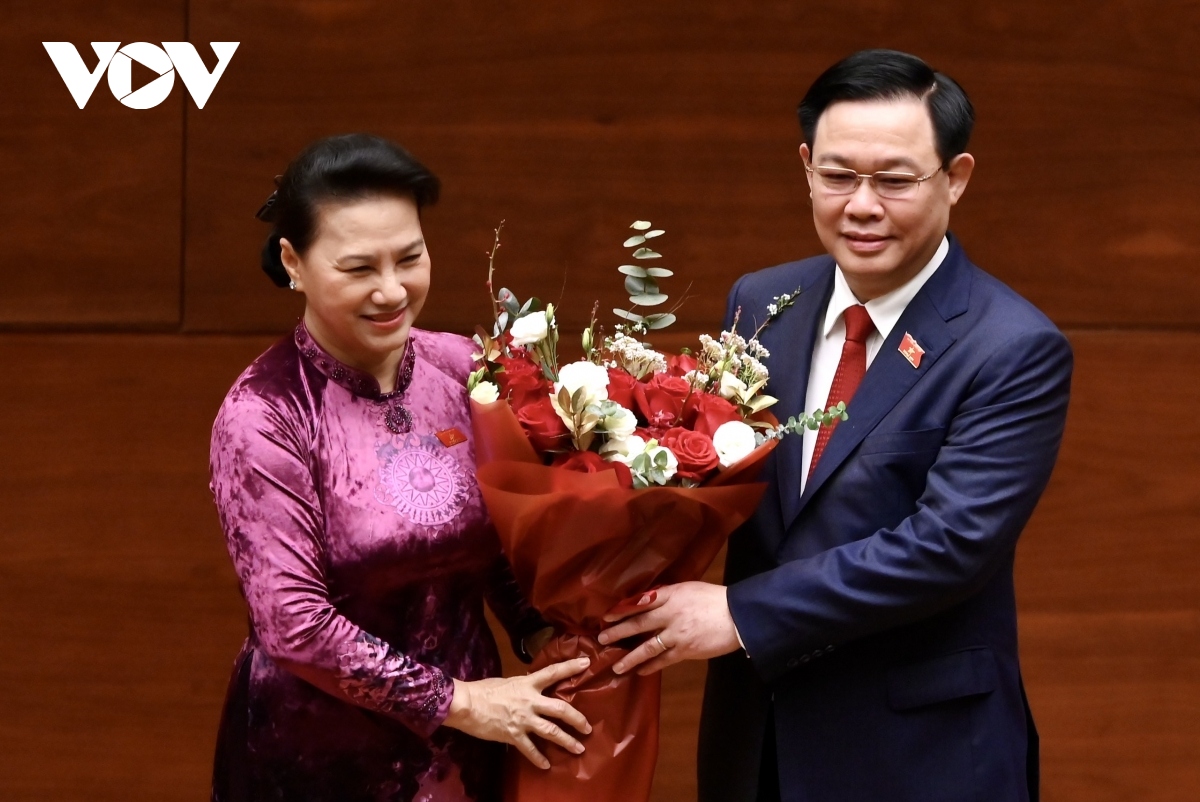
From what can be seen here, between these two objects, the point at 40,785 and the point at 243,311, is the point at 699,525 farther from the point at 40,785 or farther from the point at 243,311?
the point at 40,785

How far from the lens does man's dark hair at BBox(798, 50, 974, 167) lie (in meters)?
1.74

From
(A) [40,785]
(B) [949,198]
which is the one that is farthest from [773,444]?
(A) [40,785]

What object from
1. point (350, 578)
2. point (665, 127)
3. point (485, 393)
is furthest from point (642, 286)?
point (665, 127)

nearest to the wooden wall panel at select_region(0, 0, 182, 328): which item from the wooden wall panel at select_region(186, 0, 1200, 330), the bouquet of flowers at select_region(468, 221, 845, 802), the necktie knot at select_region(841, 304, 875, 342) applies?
the wooden wall panel at select_region(186, 0, 1200, 330)

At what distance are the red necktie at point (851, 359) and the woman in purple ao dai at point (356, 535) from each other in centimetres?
49

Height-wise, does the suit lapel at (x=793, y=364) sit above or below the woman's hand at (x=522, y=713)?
above

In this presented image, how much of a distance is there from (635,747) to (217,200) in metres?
1.57

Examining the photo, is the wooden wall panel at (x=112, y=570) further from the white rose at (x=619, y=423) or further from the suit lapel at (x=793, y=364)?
the white rose at (x=619, y=423)

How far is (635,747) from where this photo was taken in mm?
1658

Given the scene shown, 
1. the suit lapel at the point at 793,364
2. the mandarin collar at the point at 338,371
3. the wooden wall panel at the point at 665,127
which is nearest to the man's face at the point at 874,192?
the suit lapel at the point at 793,364

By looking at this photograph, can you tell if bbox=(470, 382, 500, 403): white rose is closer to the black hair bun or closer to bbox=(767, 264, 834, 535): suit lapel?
the black hair bun

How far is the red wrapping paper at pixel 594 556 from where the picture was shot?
59.8 inches

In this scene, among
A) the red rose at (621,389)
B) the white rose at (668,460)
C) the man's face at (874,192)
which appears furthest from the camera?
the man's face at (874,192)

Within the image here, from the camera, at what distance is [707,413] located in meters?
1.59
